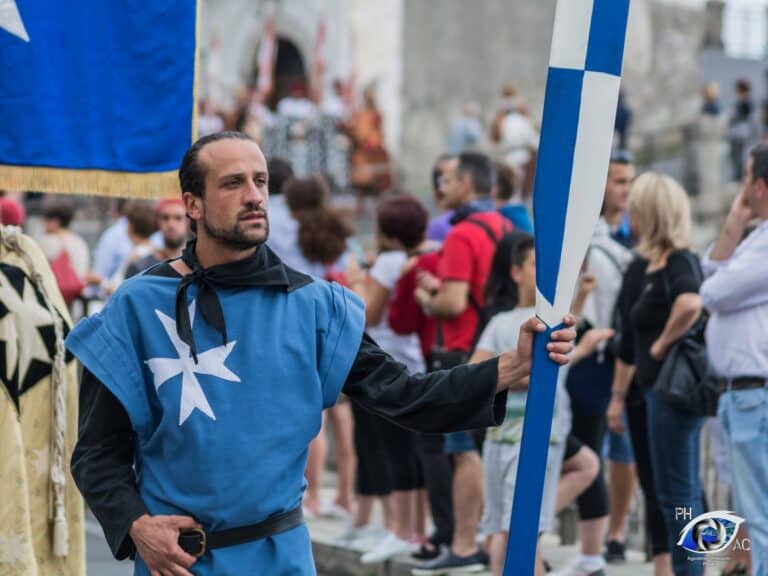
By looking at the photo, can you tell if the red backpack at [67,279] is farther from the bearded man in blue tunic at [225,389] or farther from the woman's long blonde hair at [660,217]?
the bearded man in blue tunic at [225,389]

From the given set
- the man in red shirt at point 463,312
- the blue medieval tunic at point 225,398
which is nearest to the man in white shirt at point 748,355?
the man in red shirt at point 463,312

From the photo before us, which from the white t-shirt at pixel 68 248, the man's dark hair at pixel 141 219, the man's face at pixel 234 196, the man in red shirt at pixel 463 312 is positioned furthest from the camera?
the white t-shirt at pixel 68 248

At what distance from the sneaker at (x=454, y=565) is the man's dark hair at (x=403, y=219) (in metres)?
1.72

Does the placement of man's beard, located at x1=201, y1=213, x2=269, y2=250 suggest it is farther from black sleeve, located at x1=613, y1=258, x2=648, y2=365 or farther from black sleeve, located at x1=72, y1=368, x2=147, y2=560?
black sleeve, located at x1=613, y1=258, x2=648, y2=365

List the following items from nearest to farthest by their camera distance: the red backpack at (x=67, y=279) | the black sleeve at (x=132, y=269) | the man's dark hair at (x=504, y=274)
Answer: the man's dark hair at (x=504, y=274)
the black sleeve at (x=132, y=269)
the red backpack at (x=67, y=279)

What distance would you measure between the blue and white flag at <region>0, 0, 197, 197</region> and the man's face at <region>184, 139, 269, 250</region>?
1.67 metres

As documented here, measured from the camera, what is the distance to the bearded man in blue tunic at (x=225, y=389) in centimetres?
401

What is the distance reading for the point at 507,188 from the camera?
9.31 meters

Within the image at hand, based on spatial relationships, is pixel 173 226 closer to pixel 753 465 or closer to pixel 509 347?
pixel 509 347

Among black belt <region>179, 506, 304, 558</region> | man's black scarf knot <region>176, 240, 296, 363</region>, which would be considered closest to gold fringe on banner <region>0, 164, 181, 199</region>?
man's black scarf knot <region>176, 240, 296, 363</region>

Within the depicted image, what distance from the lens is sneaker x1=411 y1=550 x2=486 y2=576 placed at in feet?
26.3

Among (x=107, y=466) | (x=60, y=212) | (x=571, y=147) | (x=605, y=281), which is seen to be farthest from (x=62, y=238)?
(x=571, y=147)

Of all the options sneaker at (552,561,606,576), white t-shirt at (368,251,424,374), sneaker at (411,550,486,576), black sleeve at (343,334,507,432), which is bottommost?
sneaker at (411,550,486,576)

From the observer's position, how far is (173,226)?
888 centimetres
